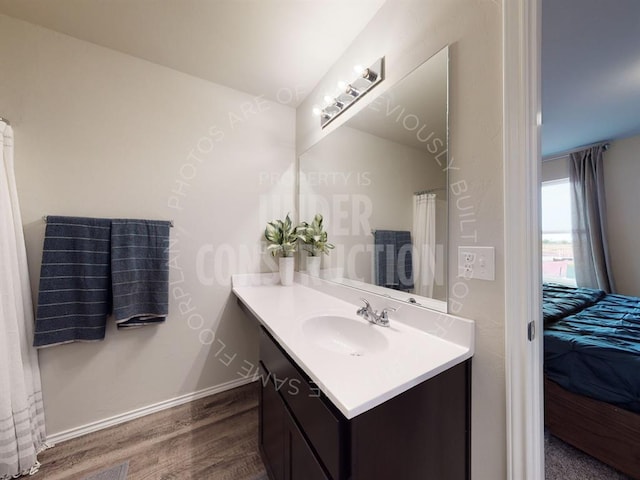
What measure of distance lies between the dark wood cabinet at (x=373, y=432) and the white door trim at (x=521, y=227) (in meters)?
0.16

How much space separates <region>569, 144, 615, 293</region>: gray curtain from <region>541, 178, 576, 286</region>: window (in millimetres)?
123

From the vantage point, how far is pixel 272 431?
1068 millimetres

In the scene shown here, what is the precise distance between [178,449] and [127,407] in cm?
53

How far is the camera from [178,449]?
1397 millimetres

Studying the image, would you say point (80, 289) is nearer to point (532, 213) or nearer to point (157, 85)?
point (157, 85)

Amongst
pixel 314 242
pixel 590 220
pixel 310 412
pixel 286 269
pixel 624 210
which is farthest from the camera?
pixel 590 220

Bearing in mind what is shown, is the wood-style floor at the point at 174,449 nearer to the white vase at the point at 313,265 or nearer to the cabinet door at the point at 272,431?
the cabinet door at the point at 272,431

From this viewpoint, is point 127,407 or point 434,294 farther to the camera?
point 127,407

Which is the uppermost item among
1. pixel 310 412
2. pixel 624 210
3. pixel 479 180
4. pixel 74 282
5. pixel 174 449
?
pixel 624 210

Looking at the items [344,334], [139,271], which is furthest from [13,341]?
[344,334]

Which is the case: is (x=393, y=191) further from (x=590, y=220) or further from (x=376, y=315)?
(x=590, y=220)

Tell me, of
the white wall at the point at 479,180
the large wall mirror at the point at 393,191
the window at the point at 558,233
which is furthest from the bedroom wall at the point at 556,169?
the white wall at the point at 479,180


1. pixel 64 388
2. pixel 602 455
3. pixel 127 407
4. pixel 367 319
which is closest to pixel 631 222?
pixel 602 455

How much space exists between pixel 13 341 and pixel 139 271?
0.60m
